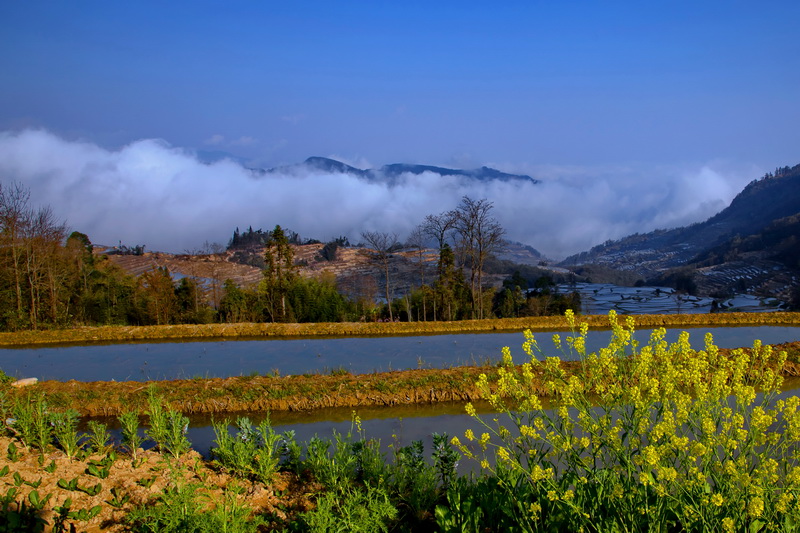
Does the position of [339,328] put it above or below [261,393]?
above

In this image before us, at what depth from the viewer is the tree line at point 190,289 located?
24.5m

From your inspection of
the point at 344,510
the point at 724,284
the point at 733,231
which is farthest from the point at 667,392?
the point at 733,231

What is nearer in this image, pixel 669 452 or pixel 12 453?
pixel 669 452

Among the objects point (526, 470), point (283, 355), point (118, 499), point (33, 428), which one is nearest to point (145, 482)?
point (118, 499)

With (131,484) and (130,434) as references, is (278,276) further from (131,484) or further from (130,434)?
(131,484)

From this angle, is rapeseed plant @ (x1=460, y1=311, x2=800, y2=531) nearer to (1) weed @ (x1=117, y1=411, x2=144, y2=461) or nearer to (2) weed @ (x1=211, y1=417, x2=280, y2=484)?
(2) weed @ (x1=211, y1=417, x2=280, y2=484)

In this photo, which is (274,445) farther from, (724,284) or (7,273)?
(724,284)

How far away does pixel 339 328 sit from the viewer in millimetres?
20828

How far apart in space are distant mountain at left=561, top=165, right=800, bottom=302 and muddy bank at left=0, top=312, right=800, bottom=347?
192 ft

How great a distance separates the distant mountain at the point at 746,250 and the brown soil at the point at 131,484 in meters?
79.6

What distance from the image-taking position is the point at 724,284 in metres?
78.3

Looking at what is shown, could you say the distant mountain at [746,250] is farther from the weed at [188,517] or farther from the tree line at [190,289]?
the weed at [188,517]

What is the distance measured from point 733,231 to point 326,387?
193m

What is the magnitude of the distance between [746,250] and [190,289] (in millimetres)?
109815
